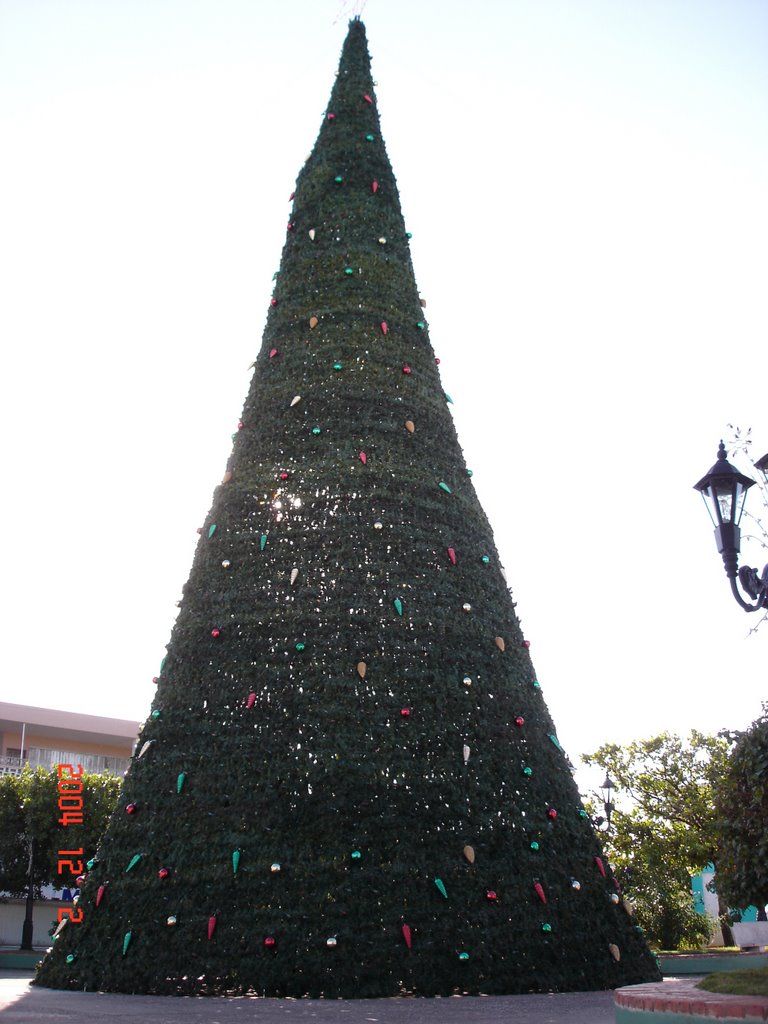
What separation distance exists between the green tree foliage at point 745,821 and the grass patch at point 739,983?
1155 mm

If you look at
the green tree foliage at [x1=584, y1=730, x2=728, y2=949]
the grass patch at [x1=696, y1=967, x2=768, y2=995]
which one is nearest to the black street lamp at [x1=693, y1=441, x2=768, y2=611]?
the grass patch at [x1=696, y1=967, x2=768, y2=995]

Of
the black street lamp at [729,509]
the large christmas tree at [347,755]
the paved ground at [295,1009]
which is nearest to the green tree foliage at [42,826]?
the large christmas tree at [347,755]

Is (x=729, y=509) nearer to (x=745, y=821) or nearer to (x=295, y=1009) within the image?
(x=745, y=821)

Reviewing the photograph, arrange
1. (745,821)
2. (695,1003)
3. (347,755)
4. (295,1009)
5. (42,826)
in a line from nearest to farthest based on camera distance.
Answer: (695,1003)
(295,1009)
(745,821)
(347,755)
(42,826)

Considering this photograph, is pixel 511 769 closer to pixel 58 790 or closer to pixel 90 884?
pixel 90 884

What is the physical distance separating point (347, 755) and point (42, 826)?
672 inches

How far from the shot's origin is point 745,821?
19.4ft

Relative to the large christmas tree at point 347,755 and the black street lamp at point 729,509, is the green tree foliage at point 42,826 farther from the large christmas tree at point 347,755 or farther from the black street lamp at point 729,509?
the black street lamp at point 729,509

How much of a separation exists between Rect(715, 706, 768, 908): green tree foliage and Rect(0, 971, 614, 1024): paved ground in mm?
1100

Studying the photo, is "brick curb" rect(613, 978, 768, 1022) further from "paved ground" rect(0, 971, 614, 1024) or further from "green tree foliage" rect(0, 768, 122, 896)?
"green tree foliage" rect(0, 768, 122, 896)

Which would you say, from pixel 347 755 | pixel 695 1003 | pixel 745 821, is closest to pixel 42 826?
pixel 347 755

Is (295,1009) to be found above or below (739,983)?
below

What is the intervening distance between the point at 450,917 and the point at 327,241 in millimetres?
6189

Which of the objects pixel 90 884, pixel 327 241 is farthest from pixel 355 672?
pixel 327 241
